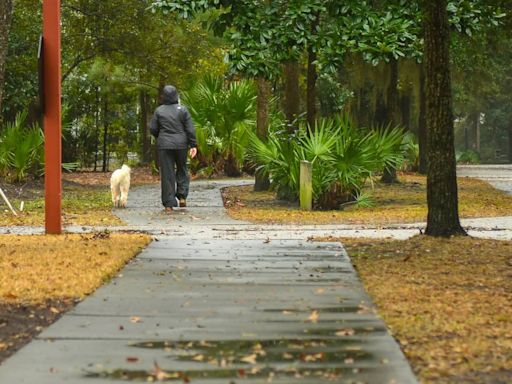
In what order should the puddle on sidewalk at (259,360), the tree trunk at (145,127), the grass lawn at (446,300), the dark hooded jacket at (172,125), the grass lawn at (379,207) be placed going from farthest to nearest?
the tree trunk at (145,127) → the dark hooded jacket at (172,125) → the grass lawn at (379,207) → the grass lawn at (446,300) → the puddle on sidewalk at (259,360)

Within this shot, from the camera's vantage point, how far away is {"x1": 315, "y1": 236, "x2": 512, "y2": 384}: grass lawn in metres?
5.63

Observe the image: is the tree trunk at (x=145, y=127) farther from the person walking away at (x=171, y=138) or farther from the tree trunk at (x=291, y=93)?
→ the person walking away at (x=171, y=138)

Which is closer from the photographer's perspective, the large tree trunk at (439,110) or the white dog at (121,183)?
the large tree trunk at (439,110)

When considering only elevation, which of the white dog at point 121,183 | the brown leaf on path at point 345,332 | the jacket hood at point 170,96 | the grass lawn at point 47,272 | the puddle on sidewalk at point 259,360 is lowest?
the puddle on sidewalk at point 259,360

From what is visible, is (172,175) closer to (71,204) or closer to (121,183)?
(121,183)

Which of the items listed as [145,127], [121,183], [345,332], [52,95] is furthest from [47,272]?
[145,127]

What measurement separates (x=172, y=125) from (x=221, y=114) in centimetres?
1290

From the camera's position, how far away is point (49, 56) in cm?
1204

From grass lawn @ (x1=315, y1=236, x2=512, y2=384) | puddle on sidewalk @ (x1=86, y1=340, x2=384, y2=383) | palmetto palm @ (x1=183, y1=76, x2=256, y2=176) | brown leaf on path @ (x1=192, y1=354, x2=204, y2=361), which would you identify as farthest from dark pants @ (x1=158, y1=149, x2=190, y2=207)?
palmetto palm @ (x1=183, y1=76, x2=256, y2=176)

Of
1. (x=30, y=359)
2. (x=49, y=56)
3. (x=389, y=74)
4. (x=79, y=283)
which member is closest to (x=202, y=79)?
(x=389, y=74)

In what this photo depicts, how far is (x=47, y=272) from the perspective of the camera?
880 cm

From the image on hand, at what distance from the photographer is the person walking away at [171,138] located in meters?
16.4

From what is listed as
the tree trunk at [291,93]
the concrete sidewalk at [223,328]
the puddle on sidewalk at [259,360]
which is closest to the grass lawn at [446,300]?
the concrete sidewalk at [223,328]

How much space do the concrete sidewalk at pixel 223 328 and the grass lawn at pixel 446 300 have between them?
168mm
